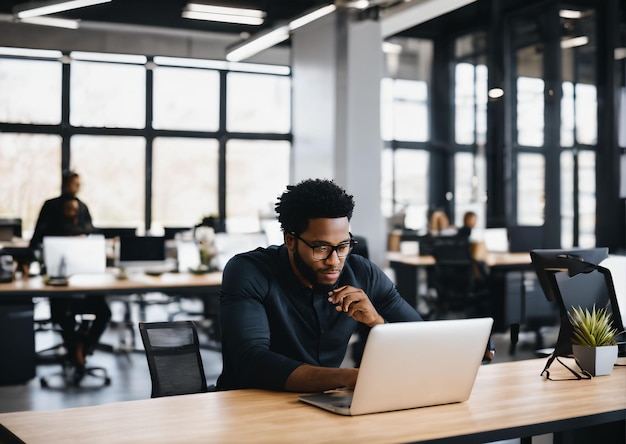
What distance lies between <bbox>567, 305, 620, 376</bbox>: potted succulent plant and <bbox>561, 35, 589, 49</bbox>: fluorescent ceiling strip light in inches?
220

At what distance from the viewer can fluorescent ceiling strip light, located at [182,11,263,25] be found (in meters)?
9.49

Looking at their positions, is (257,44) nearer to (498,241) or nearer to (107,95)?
(107,95)

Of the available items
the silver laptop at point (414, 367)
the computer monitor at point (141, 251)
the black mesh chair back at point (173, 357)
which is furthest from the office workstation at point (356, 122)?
the silver laptop at point (414, 367)

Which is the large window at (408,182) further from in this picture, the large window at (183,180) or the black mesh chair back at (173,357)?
the black mesh chair back at (173,357)

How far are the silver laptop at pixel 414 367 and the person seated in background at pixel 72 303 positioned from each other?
4.49m

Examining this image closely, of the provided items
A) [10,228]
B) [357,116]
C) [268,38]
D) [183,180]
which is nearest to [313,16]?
[268,38]

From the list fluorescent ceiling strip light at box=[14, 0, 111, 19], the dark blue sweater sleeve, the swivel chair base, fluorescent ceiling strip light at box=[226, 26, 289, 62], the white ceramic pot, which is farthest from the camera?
fluorescent ceiling strip light at box=[226, 26, 289, 62]

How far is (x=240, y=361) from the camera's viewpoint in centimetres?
243

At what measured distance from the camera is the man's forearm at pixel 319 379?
2.21 meters

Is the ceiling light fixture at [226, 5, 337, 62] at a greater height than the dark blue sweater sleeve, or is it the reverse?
the ceiling light fixture at [226, 5, 337, 62]

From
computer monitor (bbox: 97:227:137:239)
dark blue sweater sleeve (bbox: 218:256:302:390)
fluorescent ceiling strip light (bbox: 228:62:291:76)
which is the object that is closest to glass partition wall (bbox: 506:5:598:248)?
fluorescent ceiling strip light (bbox: 228:62:291:76)

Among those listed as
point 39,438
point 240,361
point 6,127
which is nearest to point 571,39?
point 6,127

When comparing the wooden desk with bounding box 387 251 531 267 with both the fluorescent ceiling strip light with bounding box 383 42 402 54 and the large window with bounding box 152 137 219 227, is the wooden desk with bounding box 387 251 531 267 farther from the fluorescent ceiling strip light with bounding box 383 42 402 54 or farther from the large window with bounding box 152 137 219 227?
the large window with bounding box 152 137 219 227

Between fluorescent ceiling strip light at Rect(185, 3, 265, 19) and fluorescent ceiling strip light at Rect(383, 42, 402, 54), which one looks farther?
fluorescent ceiling strip light at Rect(185, 3, 265, 19)
